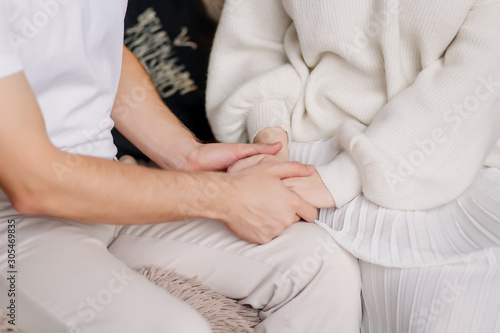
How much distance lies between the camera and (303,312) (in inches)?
33.1

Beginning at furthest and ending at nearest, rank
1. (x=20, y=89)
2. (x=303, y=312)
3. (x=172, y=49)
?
(x=172, y=49) < (x=303, y=312) < (x=20, y=89)

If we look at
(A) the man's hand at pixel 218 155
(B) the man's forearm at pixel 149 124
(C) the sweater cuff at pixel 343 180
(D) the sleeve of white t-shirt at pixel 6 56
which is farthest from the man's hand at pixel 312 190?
(D) the sleeve of white t-shirt at pixel 6 56

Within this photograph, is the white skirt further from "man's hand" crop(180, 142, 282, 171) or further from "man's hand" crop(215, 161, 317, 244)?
"man's hand" crop(180, 142, 282, 171)

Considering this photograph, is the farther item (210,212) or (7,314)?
(210,212)

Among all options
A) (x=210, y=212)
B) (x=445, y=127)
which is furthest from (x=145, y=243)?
(x=445, y=127)

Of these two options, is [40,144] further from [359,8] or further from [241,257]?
[359,8]

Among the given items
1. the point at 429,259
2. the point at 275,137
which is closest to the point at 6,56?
the point at 275,137

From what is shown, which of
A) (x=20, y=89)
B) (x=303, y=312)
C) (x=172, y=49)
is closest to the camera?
(x=20, y=89)

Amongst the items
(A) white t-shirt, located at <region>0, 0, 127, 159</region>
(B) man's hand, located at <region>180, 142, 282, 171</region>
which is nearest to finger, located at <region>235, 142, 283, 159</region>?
(B) man's hand, located at <region>180, 142, 282, 171</region>

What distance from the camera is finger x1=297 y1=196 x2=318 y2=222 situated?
36.0 inches

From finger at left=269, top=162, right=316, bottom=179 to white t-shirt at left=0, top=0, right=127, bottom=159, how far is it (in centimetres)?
28

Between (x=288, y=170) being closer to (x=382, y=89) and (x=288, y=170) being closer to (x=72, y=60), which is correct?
(x=382, y=89)

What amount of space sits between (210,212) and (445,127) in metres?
0.41

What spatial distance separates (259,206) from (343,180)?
0.52ft
